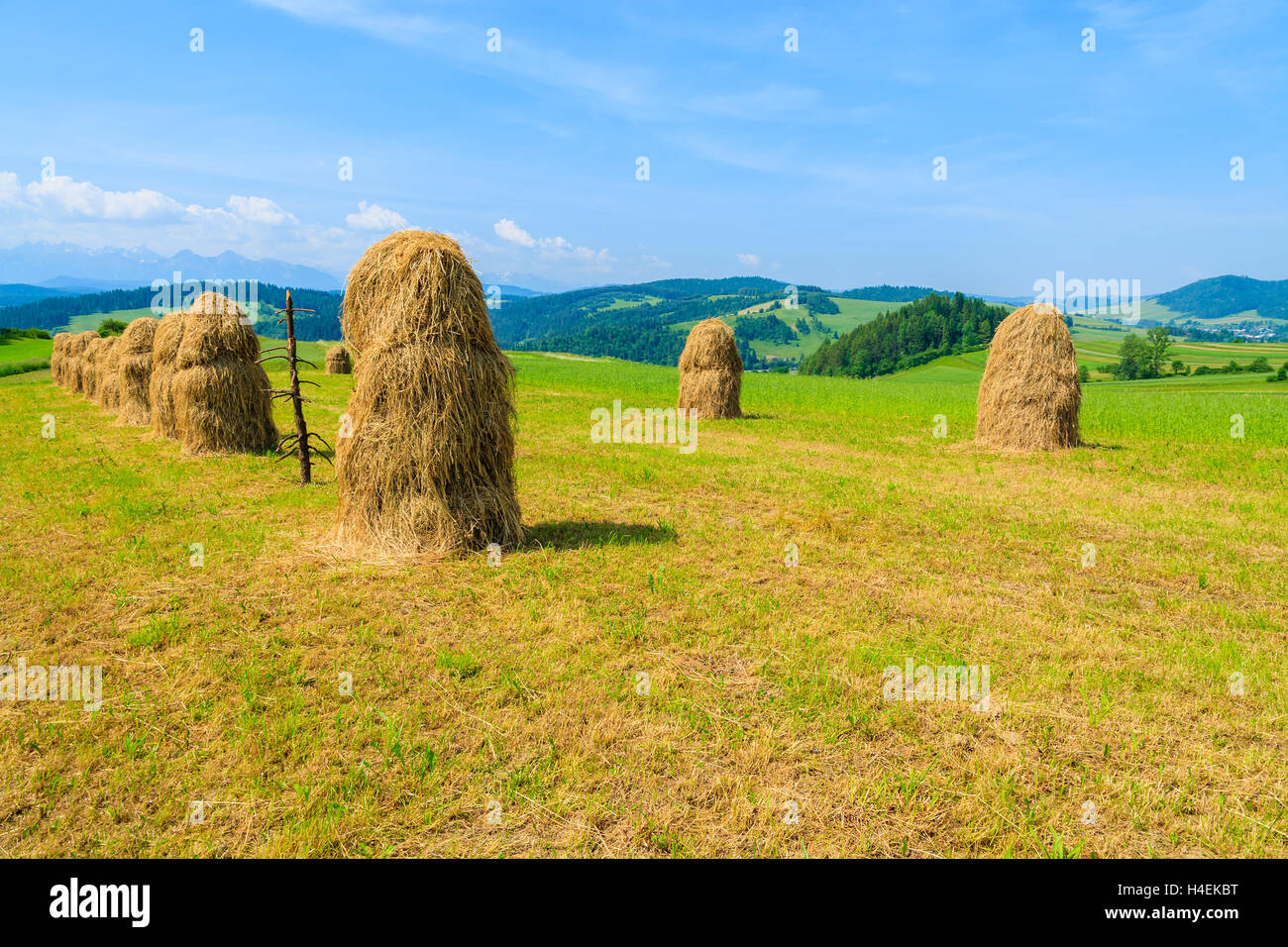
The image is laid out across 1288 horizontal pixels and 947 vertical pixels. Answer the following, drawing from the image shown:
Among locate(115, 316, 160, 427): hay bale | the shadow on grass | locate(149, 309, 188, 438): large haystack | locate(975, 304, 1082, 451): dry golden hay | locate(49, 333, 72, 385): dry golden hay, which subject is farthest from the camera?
locate(49, 333, 72, 385): dry golden hay

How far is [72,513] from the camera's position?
1045cm

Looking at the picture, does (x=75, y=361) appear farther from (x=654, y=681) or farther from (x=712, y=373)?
(x=654, y=681)

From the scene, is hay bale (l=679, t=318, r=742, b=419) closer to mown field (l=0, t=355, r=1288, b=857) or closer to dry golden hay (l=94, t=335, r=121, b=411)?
mown field (l=0, t=355, r=1288, b=857)

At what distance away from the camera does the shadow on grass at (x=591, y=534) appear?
9172 mm

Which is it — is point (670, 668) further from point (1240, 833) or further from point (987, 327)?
point (987, 327)

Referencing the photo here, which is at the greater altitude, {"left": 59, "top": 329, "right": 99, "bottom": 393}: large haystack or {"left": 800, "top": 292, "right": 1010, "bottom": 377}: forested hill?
{"left": 800, "top": 292, "right": 1010, "bottom": 377}: forested hill

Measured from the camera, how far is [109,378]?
80.6ft

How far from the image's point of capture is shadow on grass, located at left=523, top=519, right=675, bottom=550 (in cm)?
917

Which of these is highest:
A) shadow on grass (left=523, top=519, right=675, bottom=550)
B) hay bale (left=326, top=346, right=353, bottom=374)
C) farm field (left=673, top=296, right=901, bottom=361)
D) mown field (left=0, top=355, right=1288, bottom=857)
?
farm field (left=673, top=296, right=901, bottom=361)

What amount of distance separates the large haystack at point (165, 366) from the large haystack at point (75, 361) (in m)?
18.2

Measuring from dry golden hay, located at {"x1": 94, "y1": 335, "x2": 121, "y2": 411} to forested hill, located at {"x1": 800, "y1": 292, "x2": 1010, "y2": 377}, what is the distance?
84.9m

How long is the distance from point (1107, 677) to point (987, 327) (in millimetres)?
95337

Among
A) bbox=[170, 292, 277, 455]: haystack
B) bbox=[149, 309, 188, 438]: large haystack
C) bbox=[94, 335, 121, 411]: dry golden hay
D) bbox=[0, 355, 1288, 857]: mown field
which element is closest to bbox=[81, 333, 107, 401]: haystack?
bbox=[94, 335, 121, 411]: dry golden hay

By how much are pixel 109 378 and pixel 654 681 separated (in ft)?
94.1
